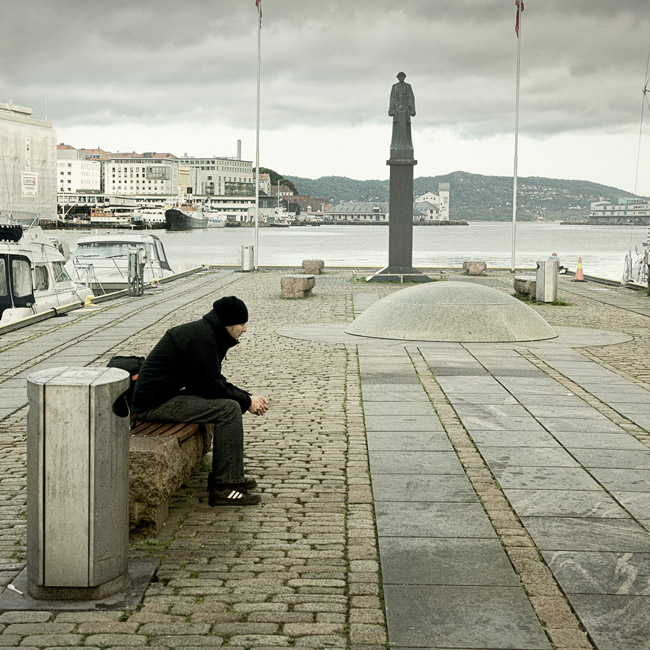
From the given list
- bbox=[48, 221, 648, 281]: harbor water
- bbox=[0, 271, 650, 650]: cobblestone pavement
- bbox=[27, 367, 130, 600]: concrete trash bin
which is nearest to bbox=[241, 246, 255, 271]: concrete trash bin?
bbox=[48, 221, 648, 281]: harbor water

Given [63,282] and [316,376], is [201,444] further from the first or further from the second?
[63,282]

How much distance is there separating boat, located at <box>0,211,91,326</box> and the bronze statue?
9635 millimetres

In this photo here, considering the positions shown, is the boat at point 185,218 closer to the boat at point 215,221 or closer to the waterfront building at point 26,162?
the boat at point 215,221

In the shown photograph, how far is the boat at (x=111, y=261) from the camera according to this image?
28750mm

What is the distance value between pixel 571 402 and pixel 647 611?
504cm

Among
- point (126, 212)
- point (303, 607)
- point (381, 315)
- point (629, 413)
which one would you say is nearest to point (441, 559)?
point (303, 607)

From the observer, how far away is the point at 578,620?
399cm

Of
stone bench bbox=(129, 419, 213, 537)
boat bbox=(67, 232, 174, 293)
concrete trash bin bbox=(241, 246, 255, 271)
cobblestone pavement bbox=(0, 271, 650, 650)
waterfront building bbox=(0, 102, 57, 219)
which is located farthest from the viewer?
waterfront building bbox=(0, 102, 57, 219)

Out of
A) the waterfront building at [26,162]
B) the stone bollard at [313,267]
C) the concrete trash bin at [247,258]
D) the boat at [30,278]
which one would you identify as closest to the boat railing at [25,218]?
the boat at [30,278]

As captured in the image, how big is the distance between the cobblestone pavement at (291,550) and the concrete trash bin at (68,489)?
200 mm

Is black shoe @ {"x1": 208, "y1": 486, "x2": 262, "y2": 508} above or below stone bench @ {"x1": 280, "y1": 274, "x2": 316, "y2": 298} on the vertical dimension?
below

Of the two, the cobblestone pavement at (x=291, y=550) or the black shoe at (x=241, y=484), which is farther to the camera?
the black shoe at (x=241, y=484)

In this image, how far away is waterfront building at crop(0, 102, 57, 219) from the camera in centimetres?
3756

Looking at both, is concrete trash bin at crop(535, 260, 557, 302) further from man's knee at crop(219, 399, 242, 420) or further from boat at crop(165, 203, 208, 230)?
boat at crop(165, 203, 208, 230)
